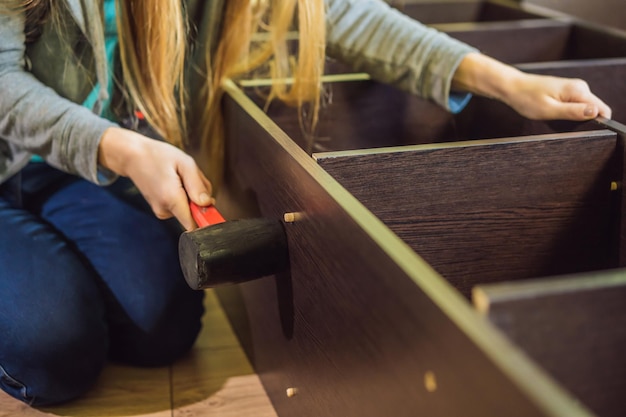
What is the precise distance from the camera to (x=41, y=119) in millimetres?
953

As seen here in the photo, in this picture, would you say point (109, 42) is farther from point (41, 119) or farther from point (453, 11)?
point (453, 11)

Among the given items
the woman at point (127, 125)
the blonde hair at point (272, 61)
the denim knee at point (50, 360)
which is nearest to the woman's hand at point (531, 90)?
the woman at point (127, 125)

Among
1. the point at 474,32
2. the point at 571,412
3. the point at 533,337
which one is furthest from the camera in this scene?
the point at 474,32

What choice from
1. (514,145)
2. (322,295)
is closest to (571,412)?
(322,295)

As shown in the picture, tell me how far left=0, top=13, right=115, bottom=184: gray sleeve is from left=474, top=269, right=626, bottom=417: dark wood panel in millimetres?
575

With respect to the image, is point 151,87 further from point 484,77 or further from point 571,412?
point 571,412

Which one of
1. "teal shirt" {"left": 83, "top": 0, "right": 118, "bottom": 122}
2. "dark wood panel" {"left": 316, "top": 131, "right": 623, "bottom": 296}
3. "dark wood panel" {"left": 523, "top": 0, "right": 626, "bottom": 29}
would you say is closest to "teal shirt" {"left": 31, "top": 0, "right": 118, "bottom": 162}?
"teal shirt" {"left": 83, "top": 0, "right": 118, "bottom": 122}

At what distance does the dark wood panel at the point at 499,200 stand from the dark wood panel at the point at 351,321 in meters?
0.10

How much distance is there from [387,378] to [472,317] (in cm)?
15

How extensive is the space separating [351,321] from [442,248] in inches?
9.2

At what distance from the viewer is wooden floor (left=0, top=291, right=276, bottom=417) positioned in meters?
0.99

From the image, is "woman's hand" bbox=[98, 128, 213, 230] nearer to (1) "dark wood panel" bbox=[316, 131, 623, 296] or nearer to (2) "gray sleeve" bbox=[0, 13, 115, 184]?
(2) "gray sleeve" bbox=[0, 13, 115, 184]

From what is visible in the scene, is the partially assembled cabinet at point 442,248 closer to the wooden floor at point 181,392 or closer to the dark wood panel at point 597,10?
the wooden floor at point 181,392

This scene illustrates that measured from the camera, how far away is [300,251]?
785 mm
